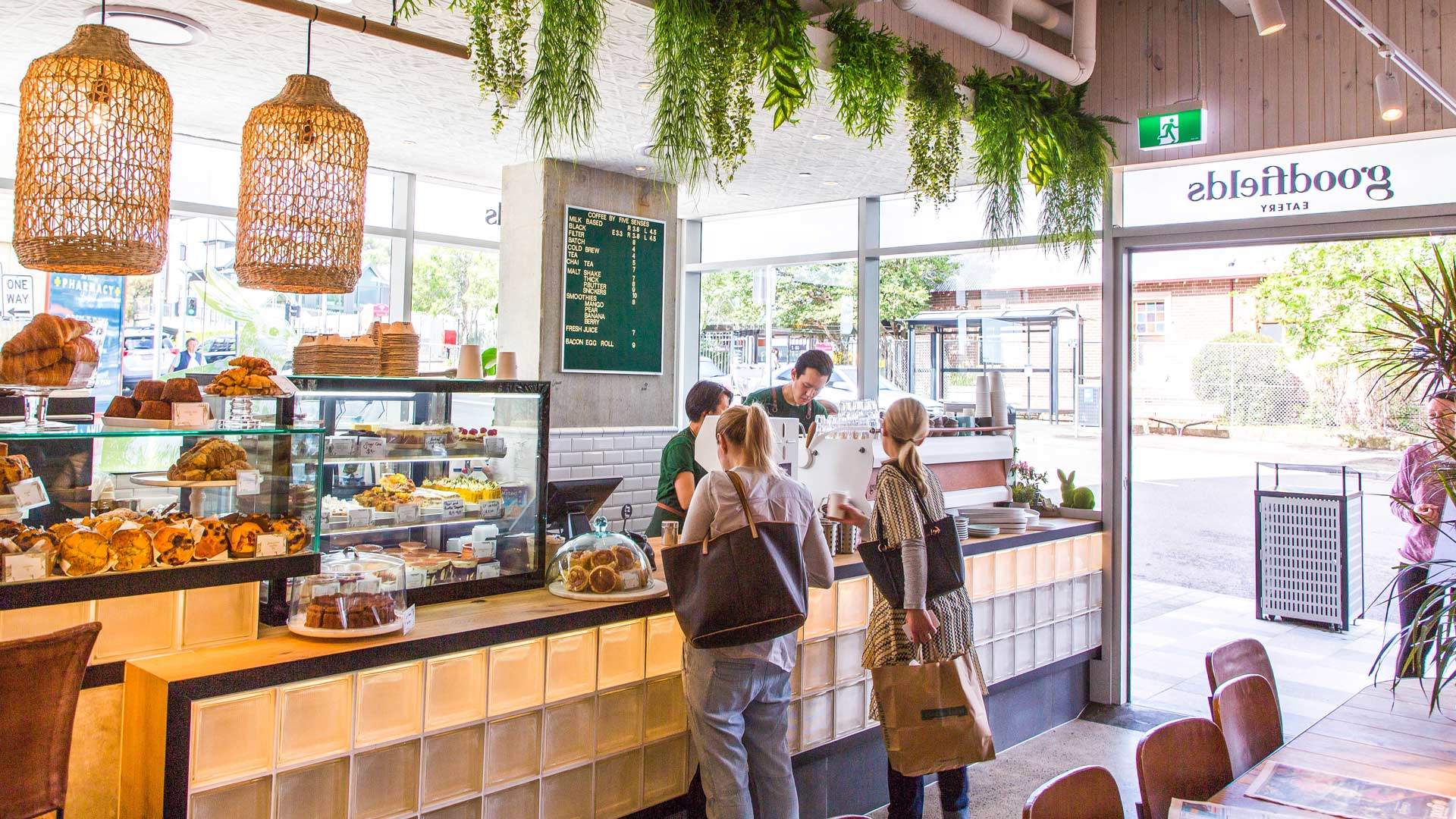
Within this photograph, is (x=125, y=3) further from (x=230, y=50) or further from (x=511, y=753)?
(x=511, y=753)

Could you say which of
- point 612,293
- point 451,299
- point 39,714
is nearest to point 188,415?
point 39,714

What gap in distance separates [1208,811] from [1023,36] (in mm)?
3918

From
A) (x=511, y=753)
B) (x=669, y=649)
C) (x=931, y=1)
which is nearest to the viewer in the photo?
(x=511, y=753)

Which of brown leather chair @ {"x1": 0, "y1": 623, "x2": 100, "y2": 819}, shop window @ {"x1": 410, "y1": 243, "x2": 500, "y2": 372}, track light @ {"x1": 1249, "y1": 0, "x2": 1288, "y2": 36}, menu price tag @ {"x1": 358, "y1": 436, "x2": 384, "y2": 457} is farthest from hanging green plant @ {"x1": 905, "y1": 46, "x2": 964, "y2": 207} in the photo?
brown leather chair @ {"x1": 0, "y1": 623, "x2": 100, "y2": 819}

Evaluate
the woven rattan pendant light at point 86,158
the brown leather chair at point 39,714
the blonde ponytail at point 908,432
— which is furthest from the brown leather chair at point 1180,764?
the woven rattan pendant light at point 86,158

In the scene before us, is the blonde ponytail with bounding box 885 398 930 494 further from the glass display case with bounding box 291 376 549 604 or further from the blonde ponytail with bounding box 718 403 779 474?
the glass display case with bounding box 291 376 549 604

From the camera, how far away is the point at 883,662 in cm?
354

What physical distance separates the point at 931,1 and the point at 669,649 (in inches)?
116

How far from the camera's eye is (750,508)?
301cm

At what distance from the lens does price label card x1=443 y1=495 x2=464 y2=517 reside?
3516 mm

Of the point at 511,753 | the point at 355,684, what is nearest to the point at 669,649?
the point at 511,753

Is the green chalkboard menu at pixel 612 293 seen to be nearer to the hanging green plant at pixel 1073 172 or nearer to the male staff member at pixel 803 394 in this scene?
the male staff member at pixel 803 394

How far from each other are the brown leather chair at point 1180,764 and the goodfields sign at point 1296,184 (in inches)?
149

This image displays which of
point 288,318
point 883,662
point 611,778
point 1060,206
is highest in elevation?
point 1060,206
